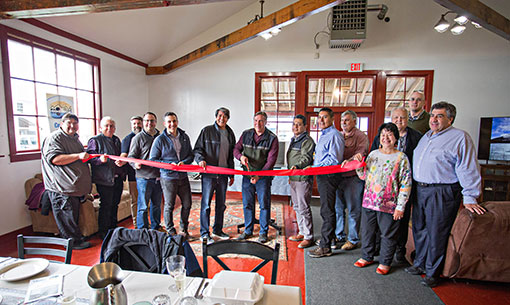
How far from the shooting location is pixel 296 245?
3.26 m

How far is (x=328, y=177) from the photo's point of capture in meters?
2.92

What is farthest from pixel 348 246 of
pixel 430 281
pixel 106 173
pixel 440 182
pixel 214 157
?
pixel 106 173

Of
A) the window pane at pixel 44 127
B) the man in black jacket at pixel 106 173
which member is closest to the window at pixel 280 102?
the man in black jacket at pixel 106 173

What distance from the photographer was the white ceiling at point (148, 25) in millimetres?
4117

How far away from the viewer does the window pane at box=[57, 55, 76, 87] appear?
4.11 metres

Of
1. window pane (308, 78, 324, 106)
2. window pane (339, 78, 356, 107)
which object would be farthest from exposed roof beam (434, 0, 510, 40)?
window pane (308, 78, 324, 106)

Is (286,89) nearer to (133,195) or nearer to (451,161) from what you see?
(133,195)

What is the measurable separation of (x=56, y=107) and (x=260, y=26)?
348 centimetres

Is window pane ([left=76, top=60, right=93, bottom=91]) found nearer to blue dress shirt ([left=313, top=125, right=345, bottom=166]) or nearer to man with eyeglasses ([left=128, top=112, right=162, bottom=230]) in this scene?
man with eyeglasses ([left=128, top=112, right=162, bottom=230])

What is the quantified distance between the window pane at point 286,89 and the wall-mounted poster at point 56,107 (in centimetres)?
A: 404

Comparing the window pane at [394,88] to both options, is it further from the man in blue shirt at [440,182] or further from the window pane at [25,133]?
the window pane at [25,133]

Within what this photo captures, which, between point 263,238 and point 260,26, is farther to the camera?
point 260,26

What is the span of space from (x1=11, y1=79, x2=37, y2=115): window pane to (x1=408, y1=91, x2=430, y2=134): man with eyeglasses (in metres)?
4.95

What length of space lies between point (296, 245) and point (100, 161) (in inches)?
107
